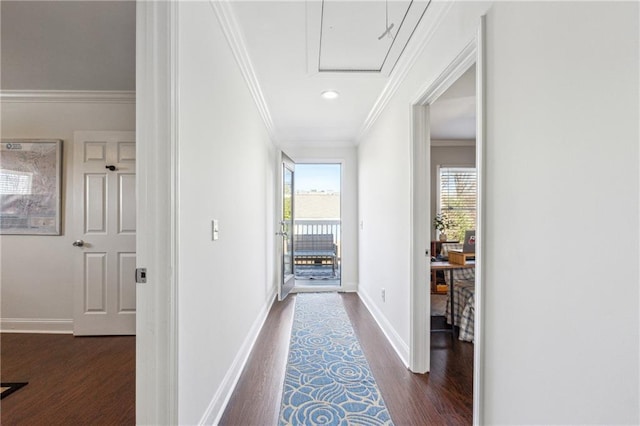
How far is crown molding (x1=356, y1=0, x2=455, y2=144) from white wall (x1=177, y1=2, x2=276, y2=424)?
1257 mm

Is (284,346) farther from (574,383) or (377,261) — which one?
(574,383)

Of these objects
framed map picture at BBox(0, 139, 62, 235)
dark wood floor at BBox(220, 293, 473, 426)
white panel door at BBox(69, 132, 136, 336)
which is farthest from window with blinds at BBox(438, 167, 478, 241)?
framed map picture at BBox(0, 139, 62, 235)

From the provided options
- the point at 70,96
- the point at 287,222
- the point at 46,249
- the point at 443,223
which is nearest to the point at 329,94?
the point at 287,222

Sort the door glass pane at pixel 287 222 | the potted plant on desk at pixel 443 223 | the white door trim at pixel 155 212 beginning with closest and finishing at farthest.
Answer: the white door trim at pixel 155 212
the door glass pane at pixel 287 222
the potted plant on desk at pixel 443 223

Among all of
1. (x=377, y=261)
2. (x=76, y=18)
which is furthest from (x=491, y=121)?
(x=76, y=18)

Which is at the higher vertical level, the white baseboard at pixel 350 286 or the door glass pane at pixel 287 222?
the door glass pane at pixel 287 222

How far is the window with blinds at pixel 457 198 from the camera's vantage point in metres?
4.96

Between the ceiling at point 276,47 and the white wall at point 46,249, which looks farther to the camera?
the white wall at point 46,249

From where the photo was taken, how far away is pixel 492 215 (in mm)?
1288

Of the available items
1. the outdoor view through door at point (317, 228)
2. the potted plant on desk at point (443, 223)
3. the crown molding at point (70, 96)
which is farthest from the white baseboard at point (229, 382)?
the potted plant on desk at point (443, 223)

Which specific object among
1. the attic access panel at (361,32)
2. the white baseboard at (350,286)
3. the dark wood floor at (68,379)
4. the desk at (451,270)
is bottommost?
the dark wood floor at (68,379)

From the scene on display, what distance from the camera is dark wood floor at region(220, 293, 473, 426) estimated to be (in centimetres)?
174

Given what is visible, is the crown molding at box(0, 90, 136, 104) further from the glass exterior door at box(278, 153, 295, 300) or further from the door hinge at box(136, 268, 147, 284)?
the door hinge at box(136, 268, 147, 284)

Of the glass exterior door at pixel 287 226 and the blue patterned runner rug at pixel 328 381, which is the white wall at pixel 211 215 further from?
the glass exterior door at pixel 287 226
